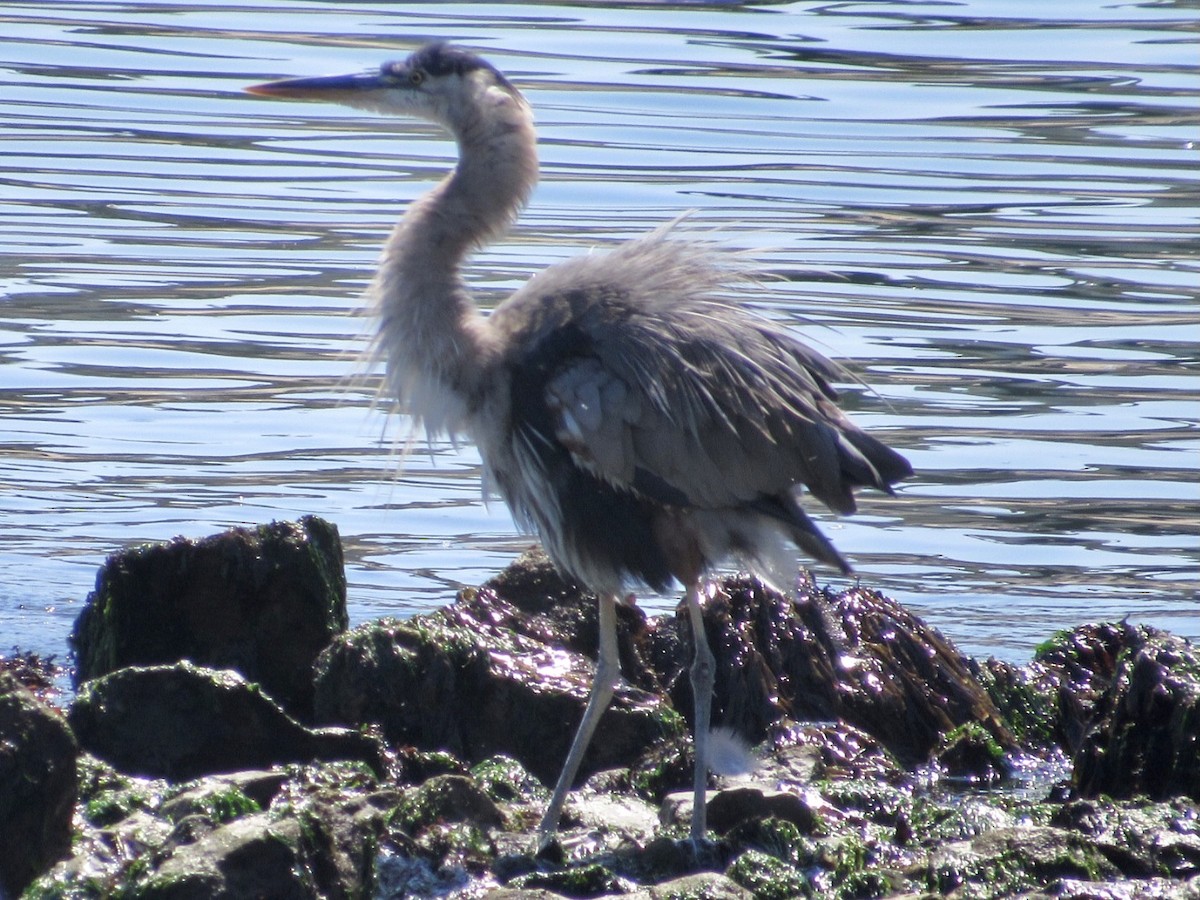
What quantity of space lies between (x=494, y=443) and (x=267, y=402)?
5.22 metres

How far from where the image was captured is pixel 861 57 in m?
18.9

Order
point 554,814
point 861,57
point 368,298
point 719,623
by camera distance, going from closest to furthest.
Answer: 1. point 554,814
2. point 368,298
3. point 719,623
4. point 861,57

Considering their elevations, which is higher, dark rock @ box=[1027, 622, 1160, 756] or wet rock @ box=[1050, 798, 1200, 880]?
wet rock @ box=[1050, 798, 1200, 880]

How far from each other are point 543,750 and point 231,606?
1.16 metres

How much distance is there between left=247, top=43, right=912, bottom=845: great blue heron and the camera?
18.7 ft

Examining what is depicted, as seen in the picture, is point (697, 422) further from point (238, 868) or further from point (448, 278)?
point (238, 868)

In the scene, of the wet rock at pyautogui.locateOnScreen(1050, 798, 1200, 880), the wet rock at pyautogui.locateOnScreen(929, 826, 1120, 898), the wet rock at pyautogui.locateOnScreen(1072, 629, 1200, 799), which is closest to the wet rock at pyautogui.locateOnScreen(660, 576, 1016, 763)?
the wet rock at pyautogui.locateOnScreen(1072, 629, 1200, 799)

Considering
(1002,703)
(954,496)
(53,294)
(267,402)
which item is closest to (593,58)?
(53,294)

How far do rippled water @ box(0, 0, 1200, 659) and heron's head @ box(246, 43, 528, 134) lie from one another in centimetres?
87

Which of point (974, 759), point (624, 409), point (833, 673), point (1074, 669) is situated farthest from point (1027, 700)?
point (624, 409)

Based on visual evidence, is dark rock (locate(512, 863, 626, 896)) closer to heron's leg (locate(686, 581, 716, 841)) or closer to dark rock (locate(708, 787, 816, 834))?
heron's leg (locate(686, 581, 716, 841))

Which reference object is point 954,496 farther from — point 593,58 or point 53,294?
point 593,58

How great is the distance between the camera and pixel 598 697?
6082 mm

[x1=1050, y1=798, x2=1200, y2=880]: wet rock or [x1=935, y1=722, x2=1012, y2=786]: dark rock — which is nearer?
[x1=1050, y1=798, x2=1200, y2=880]: wet rock
